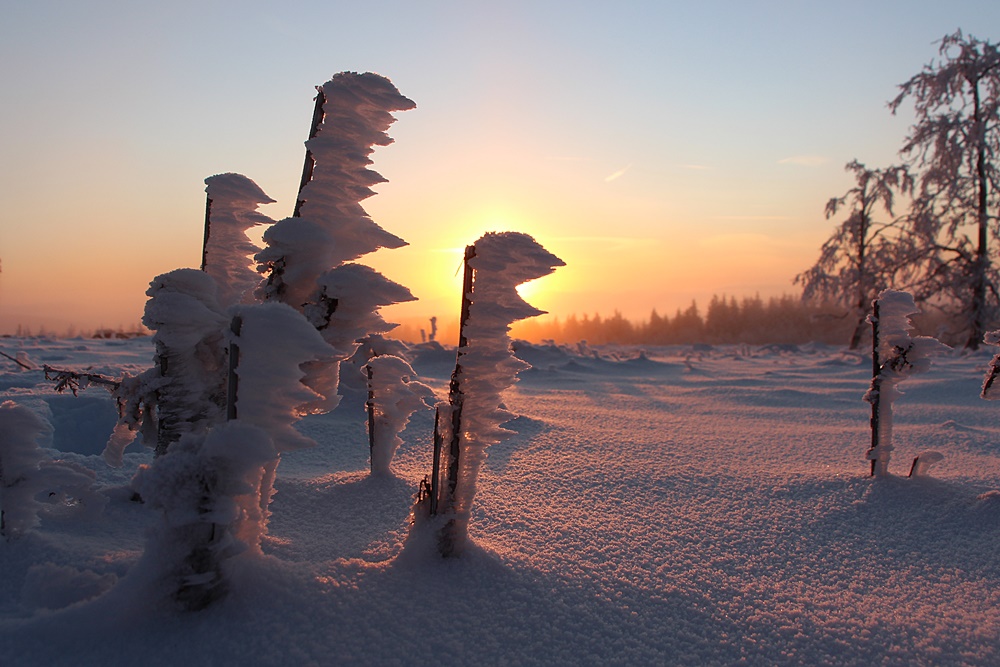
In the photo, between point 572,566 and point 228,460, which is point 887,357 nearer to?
point 572,566

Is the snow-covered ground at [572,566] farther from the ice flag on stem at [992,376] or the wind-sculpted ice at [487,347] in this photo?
the ice flag on stem at [992,376]

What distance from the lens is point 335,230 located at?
1.81 metres

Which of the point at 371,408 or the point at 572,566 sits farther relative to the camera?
the point at 371,408

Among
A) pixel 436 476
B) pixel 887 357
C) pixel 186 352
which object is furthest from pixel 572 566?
pixel 887 357

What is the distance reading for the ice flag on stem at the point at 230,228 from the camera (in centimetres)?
220

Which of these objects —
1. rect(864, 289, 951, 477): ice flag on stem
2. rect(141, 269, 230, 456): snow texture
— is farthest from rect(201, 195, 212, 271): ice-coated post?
rect(864, 289, 951, 477): ice flag on stem

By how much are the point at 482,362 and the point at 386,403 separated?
3.88 feet

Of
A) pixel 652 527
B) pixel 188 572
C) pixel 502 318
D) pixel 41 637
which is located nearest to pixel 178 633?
pixel 188 572

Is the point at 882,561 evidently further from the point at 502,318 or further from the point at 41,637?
the point at 41,637

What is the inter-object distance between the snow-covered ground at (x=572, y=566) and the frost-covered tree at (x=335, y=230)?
64cm

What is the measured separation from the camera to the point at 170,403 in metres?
1.77

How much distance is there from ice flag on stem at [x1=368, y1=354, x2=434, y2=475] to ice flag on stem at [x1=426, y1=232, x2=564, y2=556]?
3.08 ft

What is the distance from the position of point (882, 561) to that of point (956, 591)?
0.25m

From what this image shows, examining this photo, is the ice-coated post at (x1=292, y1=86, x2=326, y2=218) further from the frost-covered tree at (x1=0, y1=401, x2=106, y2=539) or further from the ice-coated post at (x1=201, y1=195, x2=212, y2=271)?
the frost-covered tree at (x1=0, y1=401, x2=106, y2=539)
